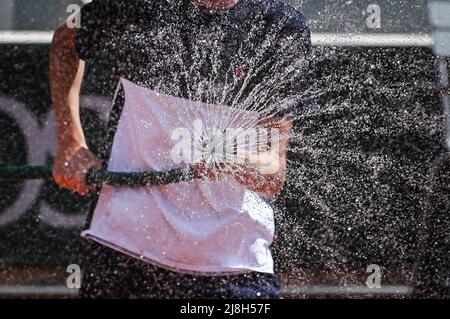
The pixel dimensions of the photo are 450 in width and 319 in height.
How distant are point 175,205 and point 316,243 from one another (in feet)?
3.53

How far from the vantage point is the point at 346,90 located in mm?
2641

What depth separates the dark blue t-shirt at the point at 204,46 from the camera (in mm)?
1592

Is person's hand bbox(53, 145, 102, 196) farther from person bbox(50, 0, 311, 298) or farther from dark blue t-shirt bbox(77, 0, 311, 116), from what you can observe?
dark blue t-shirt bbox(77, 0, 311, 116)

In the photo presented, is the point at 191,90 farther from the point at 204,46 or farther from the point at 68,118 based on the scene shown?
the point at 68,118

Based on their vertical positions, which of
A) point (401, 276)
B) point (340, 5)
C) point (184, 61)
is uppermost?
point (340, 5)

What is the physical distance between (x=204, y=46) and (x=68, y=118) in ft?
0.93

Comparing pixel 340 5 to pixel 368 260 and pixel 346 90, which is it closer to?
pixel 346 90

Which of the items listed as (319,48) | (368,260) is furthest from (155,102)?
(368,260)

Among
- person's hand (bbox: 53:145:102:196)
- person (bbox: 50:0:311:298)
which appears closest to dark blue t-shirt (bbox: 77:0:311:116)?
person (bbox: 50:0:311:298)

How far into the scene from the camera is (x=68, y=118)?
1634 mm

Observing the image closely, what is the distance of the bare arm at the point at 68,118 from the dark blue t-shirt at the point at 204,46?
0.04m

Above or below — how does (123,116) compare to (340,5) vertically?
below

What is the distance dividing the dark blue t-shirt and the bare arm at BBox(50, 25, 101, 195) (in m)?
0.04

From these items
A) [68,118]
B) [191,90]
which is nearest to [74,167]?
[68,118]
